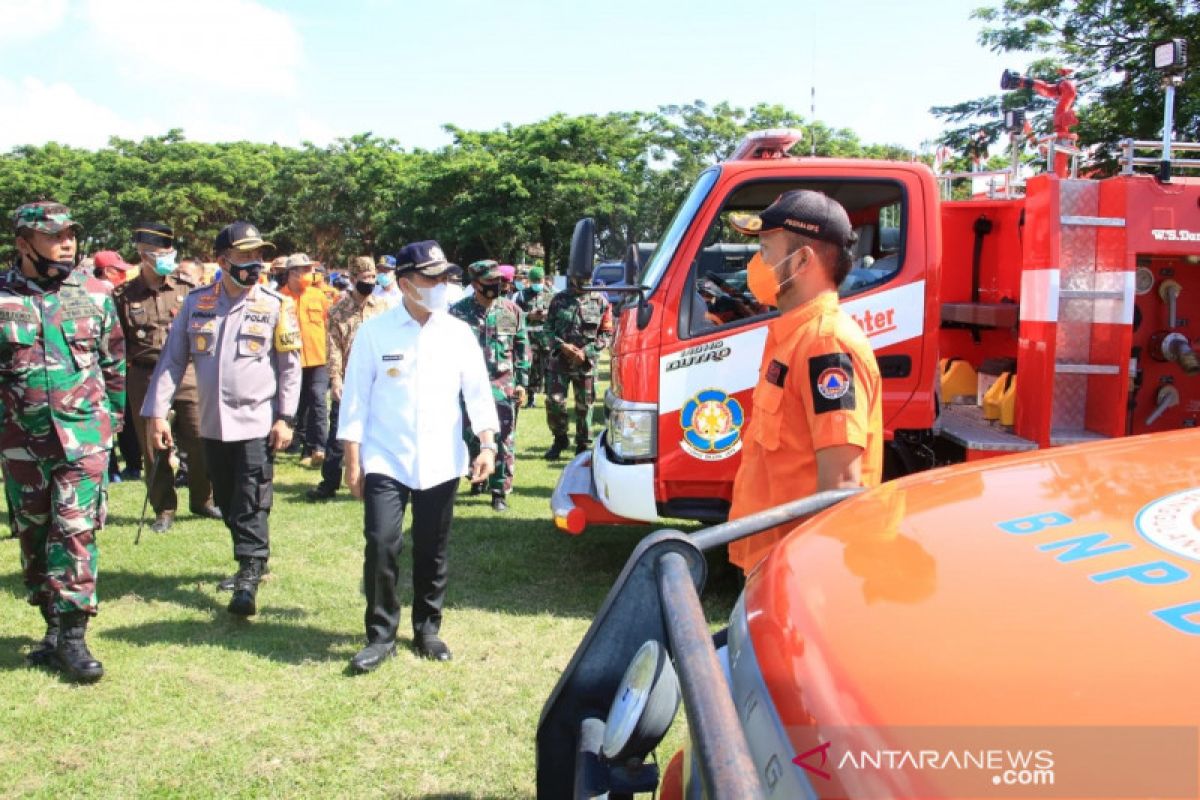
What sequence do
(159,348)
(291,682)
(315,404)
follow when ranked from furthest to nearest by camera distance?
(315,404) → (159,348) → (291,682)

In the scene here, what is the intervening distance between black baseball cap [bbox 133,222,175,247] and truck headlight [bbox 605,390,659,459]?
13.2 feet

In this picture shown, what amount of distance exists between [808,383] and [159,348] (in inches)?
256

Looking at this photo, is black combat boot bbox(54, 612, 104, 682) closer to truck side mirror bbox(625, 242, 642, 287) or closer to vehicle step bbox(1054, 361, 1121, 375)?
truck side mirror bbox(625, 242, 642, 287)

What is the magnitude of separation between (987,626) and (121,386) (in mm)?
4640

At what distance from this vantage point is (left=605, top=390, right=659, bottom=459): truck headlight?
5.00m

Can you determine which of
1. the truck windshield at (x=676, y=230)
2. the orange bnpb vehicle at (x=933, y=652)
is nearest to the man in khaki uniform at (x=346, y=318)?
the truck windshield at (x=676, y=230)

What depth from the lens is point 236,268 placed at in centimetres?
518

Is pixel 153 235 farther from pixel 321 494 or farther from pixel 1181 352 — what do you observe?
pixel 1181 352

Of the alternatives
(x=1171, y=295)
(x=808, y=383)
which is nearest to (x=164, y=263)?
(x=808, y=383)

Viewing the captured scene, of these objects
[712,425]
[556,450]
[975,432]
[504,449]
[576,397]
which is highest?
[712,425]

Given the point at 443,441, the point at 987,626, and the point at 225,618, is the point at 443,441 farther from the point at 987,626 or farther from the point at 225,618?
the point at 987,626

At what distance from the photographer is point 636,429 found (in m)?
5.02

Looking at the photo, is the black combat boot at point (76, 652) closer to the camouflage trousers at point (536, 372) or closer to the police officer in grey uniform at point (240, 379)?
the police officer in grey uniform at point (240, 379)

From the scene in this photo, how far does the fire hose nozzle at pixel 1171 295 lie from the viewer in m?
5.07
